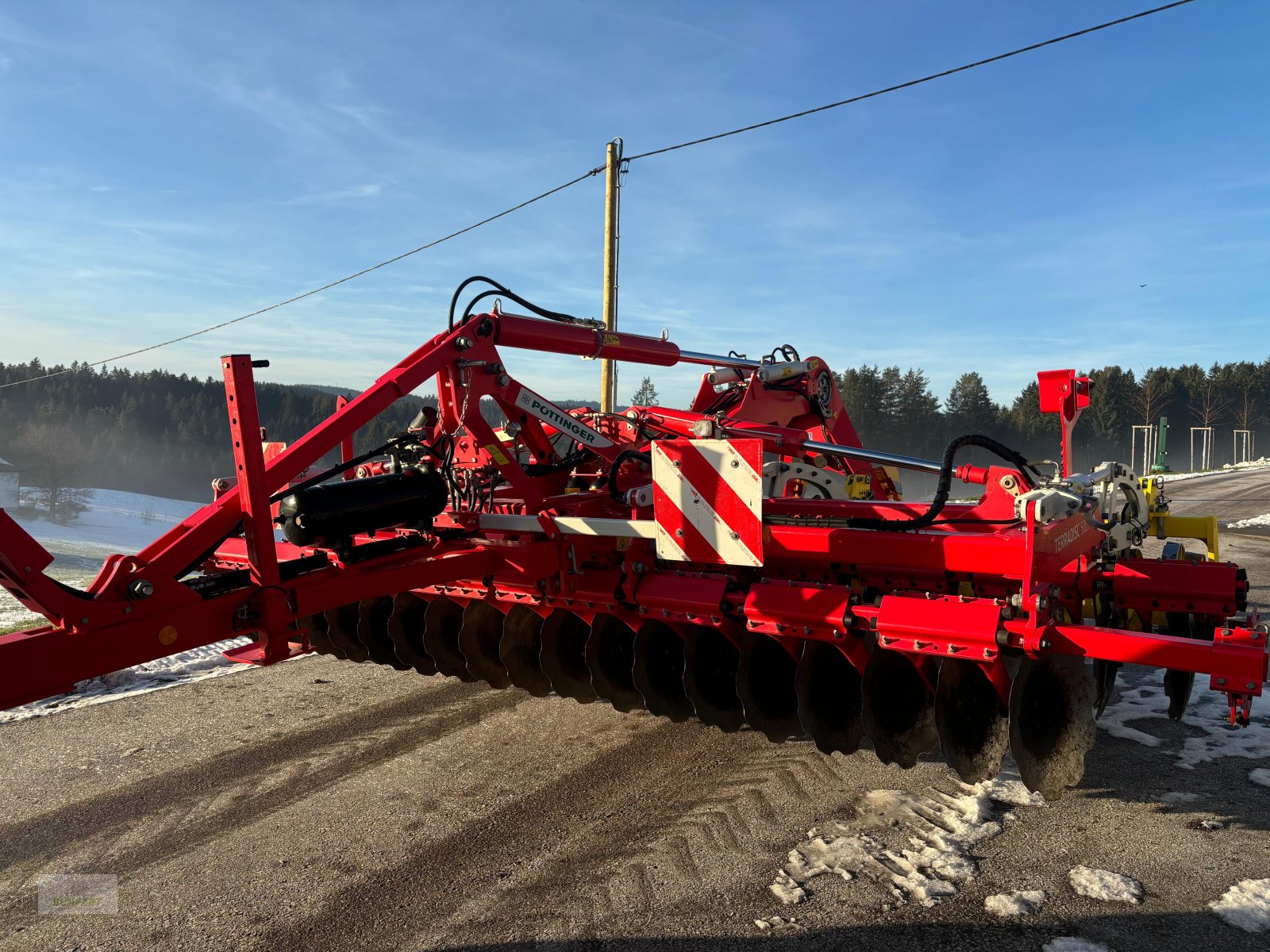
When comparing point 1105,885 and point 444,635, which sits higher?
point 444,635

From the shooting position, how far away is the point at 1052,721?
9.75 feet

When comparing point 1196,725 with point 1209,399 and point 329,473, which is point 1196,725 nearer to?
point 329,473

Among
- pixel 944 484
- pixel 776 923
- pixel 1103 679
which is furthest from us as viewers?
pixel 1103 679

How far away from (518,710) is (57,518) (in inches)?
1703

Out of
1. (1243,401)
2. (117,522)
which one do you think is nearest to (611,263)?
(117,522)

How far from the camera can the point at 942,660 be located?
3.12 m

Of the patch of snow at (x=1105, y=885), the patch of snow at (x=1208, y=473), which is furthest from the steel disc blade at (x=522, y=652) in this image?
the patch of snow at (x=1208, y=473)

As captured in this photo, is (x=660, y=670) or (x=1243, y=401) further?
(x=1243, y=401)

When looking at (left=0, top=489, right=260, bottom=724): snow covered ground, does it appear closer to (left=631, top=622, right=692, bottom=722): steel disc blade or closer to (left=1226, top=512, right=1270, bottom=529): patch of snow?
(left=631, top=622, right=692, bottom=722): steel disc blade

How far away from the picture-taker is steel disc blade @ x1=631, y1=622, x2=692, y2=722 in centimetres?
383

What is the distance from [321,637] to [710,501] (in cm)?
302

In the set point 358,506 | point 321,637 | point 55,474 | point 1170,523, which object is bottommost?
point 55,474

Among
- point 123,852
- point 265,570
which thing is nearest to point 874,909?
point 265,570

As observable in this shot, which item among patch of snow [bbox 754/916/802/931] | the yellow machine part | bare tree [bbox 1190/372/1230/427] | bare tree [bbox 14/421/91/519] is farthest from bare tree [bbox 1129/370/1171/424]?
bare tree [bbox 14/421/91/519]
